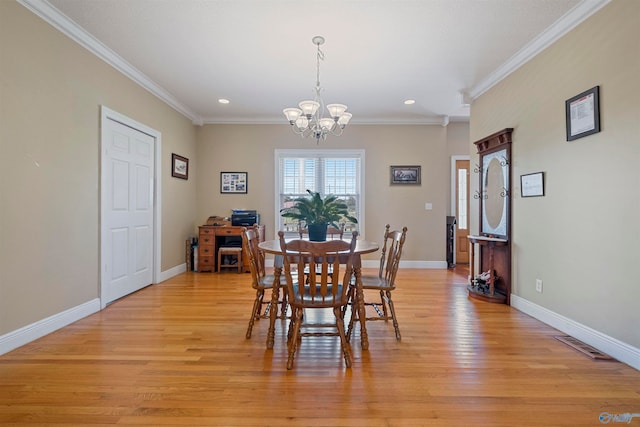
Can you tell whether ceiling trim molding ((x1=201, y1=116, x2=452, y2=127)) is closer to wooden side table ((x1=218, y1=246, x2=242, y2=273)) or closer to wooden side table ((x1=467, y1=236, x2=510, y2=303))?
wooden side table ((x1=218, y1=246, x2=242, y2=273))

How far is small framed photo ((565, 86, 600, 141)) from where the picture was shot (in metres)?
2.31

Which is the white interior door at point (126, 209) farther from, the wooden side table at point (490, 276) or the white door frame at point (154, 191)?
the wooden side table at point (490, 276)

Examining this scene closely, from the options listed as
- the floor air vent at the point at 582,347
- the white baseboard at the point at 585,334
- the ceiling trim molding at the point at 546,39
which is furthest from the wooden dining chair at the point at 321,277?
the ceiling trim molding at the point at 546,39

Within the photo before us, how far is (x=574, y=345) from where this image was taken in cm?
234

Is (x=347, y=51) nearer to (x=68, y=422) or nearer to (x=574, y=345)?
(x=574, y=345)

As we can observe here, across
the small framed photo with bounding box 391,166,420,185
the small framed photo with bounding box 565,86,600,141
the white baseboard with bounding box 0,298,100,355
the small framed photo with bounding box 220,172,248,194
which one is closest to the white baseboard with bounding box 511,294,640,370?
the small framed photo with bounding box 565,86,600,141

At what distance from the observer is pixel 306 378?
1.88 meters

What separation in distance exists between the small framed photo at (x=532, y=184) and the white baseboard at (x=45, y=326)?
4456 mm

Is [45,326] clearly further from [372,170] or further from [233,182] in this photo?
[372,170]

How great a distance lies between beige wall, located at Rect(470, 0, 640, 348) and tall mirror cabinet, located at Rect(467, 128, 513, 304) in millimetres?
100

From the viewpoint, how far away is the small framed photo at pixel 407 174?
5.50 metres

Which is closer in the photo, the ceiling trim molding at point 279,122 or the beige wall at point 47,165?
the beige wall at point 47,165

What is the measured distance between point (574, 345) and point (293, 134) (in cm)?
469

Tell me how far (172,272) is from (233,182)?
183 centimetres
